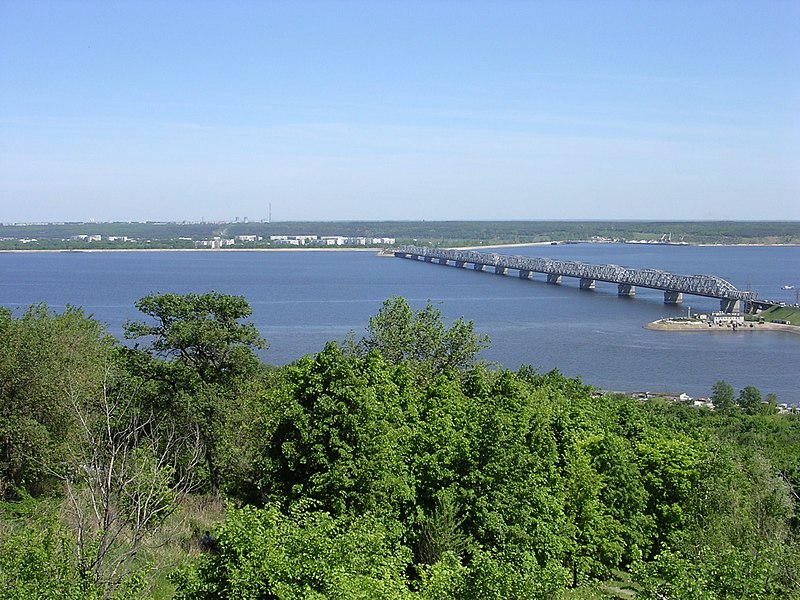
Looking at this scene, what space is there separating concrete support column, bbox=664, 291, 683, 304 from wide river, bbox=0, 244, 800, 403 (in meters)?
0.72

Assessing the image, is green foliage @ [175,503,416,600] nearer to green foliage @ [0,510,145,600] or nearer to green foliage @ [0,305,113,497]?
green foliage @ [0,510,145,600]

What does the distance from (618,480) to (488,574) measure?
4833 mm

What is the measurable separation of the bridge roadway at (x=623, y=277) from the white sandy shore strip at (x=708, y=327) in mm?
5002

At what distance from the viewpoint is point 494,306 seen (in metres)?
57.0

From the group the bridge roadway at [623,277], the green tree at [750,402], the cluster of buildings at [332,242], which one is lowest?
the green tree at [750,402]

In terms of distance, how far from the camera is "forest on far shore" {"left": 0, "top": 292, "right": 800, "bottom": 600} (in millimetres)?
7352

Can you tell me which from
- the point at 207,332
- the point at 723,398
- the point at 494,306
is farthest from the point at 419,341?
the point at 494,306

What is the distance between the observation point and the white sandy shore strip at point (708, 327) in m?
49.8

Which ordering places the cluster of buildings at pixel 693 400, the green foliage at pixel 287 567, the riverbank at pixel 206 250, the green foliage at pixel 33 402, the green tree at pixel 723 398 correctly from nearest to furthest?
the green foliage at pixel 287 567, the green foliage at pixel 33 402, the green tree at pixel 723 398, the cluster of buildings at pixel 693 400, the riverbank at pixel 206 250

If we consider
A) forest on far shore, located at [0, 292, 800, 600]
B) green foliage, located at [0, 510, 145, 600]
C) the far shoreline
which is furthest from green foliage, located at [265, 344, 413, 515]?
the far shoreline

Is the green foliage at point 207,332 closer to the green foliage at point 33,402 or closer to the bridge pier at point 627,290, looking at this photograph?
the green foliage at point 33,402

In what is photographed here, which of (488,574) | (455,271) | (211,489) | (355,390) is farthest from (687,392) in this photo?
(455,271)

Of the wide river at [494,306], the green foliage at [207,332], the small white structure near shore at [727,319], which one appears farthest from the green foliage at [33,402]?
the small white structure near shore at [727,319]

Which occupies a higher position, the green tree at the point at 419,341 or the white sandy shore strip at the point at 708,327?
the green tree at the point at 419,341
